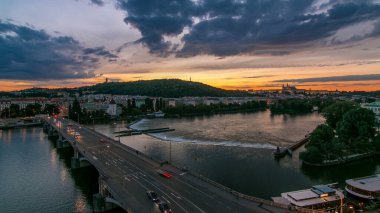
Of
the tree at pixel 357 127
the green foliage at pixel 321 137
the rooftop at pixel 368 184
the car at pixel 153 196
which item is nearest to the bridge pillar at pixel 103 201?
the car at pixel 153 196

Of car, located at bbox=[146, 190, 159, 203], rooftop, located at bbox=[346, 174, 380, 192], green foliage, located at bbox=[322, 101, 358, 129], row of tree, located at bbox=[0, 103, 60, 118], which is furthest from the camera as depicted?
row of tree, located at bbox=[0, 103, 60, 118]

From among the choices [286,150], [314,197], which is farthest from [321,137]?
[314,197]

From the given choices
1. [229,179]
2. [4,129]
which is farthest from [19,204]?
[4,129]

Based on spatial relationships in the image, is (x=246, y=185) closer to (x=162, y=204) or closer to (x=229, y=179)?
(x=229, y=179)

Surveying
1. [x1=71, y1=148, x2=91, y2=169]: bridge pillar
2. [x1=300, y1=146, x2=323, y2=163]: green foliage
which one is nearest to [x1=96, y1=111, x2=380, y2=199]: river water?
[x1=300, y1=146, x2=323, y2=163]: green foliage

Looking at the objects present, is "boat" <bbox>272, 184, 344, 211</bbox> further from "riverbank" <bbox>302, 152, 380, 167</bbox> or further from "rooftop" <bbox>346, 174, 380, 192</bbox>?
"riverbank" <bbox>302, 152, 380, 167</bbox>

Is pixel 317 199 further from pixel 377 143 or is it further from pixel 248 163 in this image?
pixel 377 143
